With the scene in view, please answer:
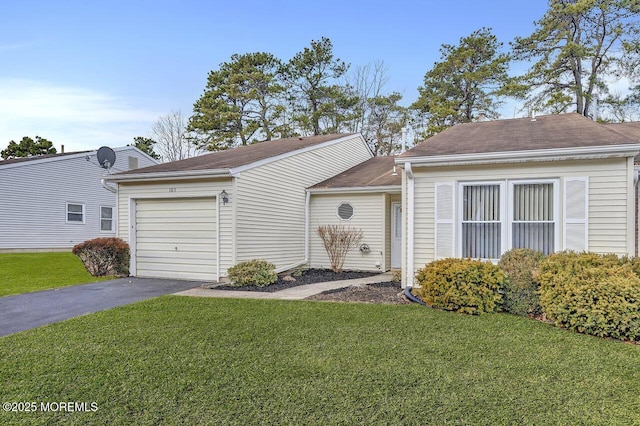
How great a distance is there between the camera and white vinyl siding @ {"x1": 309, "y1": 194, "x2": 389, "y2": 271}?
11648 mm

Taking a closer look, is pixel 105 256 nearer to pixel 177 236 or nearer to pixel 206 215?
pixel 177 236

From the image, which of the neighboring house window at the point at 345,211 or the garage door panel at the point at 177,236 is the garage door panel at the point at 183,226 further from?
the neighboring house window at the point at 345,211

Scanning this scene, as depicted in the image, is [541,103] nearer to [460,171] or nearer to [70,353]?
[460,171]

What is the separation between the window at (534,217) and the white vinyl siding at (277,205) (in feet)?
17.2

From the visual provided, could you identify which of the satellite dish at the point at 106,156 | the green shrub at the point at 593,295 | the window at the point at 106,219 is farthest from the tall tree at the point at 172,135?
the green shrub at the point at 593,295

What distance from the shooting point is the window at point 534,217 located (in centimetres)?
727

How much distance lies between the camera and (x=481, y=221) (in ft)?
25.2

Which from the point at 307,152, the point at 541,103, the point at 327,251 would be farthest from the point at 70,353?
the point at 541,103

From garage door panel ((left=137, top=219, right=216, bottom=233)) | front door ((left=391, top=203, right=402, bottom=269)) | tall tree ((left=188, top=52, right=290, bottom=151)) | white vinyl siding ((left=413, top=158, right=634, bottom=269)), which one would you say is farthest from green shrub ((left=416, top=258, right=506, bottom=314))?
tall tree ((left=188, top=52, right=290, bottom=151))

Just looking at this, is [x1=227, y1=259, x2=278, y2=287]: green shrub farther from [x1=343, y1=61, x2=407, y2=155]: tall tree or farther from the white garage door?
[x1=343, y1=61, x2=407, y2=155]: tall tree

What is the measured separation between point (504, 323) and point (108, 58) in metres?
15.0

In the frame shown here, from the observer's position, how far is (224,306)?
671 centimetres

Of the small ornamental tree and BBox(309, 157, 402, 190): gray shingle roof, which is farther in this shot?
BBox(309, 157, 402, 190): gray shingle roof

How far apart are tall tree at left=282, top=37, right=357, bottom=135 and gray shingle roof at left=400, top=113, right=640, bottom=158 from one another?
1518 centimetres
